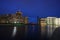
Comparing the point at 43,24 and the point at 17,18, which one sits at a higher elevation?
the point at 17,18

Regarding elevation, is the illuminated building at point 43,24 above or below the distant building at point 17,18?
below

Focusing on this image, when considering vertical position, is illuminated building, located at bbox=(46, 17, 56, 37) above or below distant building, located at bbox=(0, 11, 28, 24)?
below

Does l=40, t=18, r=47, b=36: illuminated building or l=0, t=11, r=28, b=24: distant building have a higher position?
l=0, t=11, r=28, b=24: distant building

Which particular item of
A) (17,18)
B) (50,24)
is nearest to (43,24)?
(50,24)

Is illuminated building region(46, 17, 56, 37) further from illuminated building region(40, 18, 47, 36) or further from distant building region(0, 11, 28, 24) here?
distant building region(0, 11, 28, 24)

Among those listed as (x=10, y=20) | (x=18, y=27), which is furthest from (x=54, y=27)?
(x=10, y=20)

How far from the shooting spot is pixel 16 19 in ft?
7.80

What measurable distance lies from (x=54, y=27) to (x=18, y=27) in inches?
29.0

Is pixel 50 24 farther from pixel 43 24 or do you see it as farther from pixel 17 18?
pixel 17 18

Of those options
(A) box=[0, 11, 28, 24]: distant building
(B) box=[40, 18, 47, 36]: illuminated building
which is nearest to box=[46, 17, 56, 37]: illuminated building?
(B) box=[40, 18, 47, 36]: illuminated building

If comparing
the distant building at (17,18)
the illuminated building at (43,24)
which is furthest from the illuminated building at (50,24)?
the distant building at (17,18)

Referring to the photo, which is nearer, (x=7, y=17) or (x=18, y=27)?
(x=7, y=17)

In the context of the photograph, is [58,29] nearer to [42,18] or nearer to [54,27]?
[54,27]

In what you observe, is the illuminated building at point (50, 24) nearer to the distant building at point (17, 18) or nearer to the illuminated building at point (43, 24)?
the illuminated building at point (43, 24)
